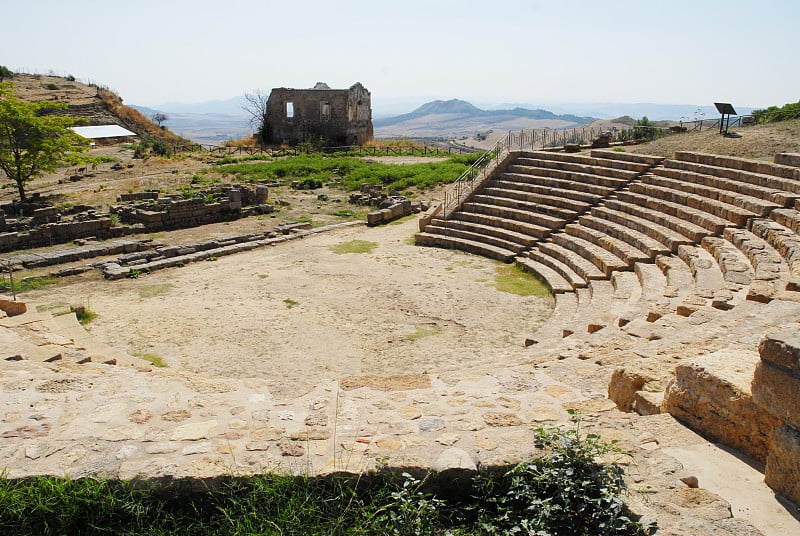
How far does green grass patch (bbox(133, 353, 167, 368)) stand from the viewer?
29.4 feet

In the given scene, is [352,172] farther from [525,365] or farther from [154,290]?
[525,365]

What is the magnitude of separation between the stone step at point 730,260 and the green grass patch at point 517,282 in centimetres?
320

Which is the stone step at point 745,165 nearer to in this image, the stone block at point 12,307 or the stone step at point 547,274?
the stone step at point 547,274

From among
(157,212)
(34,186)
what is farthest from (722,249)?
(34,186)

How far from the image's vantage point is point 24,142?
2127cm

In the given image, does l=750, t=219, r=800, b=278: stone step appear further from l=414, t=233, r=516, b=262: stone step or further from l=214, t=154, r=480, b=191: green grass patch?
l=214, t=154, r=480, b=191: green grass patch

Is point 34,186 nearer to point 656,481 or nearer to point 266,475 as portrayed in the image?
point 266,475

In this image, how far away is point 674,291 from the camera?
9.80m

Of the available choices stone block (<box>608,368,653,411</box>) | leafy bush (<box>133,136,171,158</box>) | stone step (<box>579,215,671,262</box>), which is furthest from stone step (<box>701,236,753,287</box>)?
leafy bush (<box>133,136,171,158</box>)

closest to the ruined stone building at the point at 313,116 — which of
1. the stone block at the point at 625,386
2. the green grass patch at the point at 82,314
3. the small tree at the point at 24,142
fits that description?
the small tree at the point at 24,142

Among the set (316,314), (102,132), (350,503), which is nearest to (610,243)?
(316,314)

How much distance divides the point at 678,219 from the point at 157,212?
15.1m

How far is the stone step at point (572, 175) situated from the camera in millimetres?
15786

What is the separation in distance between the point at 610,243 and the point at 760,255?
3.50 m
